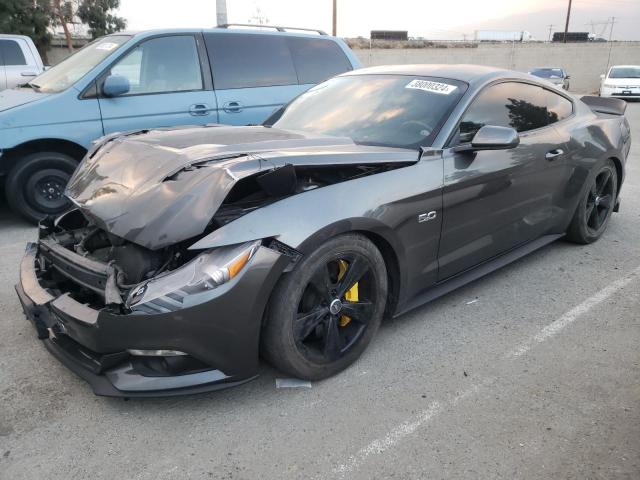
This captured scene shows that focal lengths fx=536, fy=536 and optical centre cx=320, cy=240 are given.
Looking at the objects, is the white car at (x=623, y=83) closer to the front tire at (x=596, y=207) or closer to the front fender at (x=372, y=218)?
the front tire at (x=596, y=207)

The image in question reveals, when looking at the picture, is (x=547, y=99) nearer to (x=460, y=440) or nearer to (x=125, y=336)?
(x=460, y=440)

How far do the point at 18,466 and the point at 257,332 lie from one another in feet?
3.70

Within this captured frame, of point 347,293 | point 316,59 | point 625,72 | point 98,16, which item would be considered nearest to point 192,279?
point 347,293

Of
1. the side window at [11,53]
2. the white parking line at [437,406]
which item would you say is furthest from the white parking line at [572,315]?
the side window at [11,53]

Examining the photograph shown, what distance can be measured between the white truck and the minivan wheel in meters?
5.10

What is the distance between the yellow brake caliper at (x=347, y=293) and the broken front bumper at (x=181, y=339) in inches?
18.9

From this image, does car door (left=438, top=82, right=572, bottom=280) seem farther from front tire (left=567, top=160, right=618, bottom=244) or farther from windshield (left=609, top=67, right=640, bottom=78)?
windshield (left=609, top=67, right=640, bottom=78)

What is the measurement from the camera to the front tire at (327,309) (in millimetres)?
2562

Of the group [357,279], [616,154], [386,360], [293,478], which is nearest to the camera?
[293,478]

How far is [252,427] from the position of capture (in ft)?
8.22

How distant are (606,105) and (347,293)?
158 inches

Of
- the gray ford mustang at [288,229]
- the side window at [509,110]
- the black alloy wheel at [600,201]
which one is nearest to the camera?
the gray ford mustang at [288,229]

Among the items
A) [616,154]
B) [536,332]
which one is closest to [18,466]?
[536,332]

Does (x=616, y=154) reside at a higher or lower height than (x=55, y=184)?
higher
